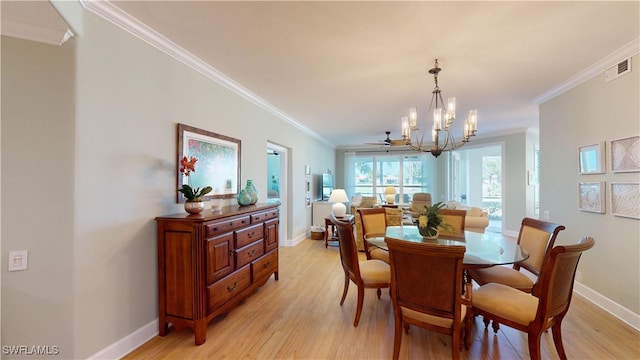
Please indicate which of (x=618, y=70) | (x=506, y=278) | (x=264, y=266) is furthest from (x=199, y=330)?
(x=618, y=70)

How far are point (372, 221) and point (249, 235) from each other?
1613mm

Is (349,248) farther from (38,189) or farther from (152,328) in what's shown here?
(38,189)

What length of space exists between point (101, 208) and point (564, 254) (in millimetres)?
3086

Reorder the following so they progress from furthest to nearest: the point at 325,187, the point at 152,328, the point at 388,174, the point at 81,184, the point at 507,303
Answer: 1. the point at 388,174
2. the point at 325,187
3. the point at 152,328
4. the point at 507,303
5. the point at 81,184

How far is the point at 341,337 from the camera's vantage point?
2.22m

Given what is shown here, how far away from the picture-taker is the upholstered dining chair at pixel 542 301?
1583 mm

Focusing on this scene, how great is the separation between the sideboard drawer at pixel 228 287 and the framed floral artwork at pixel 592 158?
13.0 feet

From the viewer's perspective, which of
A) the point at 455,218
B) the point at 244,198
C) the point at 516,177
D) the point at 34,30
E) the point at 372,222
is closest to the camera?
the point at 34,30

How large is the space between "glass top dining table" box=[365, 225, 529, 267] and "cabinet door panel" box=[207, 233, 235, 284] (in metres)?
1.44

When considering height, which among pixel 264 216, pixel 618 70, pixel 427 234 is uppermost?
pixel 618 70

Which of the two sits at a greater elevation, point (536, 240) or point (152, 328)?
point (536, 240)

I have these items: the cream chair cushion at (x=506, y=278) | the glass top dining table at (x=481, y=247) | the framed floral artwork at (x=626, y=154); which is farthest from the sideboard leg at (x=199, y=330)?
the framed floral artwork at (x=626, y=154)

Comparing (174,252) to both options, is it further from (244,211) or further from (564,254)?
(564,254)

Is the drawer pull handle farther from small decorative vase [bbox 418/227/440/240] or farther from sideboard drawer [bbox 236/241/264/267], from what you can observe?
small decorative vase [bbox 418/227/440/240]
